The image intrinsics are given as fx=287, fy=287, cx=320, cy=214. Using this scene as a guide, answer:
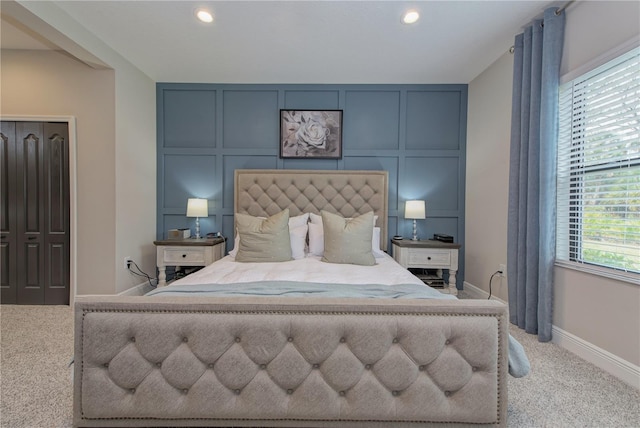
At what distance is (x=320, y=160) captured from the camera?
3850mm

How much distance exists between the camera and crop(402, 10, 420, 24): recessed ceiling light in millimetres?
2391

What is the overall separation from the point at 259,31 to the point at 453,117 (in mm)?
2622

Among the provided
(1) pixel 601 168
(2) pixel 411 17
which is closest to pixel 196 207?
(2) pixel 411 17

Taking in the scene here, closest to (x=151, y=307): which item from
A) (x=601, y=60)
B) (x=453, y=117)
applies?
(x=601, y=60)

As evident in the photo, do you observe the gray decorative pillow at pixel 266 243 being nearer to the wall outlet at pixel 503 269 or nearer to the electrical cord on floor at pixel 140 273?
the electrical cord on floor at pixel 140 273

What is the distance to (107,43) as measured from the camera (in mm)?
2963

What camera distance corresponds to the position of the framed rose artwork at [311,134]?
378 centimetres

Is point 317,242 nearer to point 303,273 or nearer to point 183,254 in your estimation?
point 303,273

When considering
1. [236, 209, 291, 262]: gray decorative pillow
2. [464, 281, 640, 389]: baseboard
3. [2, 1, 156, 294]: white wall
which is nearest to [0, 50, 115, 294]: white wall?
[2, 1, 156, 294]: white wall

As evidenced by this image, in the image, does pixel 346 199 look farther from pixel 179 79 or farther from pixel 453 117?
pixel 179 79

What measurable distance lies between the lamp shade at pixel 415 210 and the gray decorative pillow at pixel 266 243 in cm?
160

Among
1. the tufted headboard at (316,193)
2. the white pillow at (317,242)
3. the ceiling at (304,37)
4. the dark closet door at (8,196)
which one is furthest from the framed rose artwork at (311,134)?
the dark closet door at (8,196)

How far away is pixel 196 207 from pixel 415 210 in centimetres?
272

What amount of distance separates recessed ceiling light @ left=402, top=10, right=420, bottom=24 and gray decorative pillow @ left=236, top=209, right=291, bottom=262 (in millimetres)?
2113
